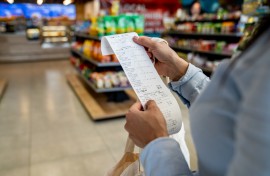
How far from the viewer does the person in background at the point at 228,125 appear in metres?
0.42

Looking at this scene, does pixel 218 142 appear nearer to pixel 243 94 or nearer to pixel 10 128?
pixel 243 94

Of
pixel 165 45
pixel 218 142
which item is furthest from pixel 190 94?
pixel 218 142

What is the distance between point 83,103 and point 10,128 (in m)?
1.18

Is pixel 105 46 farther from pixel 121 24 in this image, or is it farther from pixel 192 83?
pixel 121 24

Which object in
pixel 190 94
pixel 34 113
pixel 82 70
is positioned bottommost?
pixel 34 113

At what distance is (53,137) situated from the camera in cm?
297

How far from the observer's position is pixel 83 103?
4000 millimetres

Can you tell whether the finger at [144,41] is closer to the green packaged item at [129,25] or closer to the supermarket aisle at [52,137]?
the supermarket aisle at [52,137]

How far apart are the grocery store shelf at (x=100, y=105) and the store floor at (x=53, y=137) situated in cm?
10

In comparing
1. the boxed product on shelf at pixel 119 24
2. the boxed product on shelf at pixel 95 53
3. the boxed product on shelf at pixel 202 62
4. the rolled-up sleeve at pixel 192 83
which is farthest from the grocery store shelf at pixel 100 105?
the rolled-up sleeve at pixel 192 83

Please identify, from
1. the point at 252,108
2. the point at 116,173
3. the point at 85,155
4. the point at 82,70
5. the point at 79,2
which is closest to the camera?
the point at 252,108

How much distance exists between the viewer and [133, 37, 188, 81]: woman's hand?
1.13m

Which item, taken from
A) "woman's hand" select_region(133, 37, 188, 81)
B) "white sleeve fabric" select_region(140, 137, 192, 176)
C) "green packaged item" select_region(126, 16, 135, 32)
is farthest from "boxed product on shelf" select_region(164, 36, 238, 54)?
"white sleeve fabric" select_region(140, 137, 192, 176)

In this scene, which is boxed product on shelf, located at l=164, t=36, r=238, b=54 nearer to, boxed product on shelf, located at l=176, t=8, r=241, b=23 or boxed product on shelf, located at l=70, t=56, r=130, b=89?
boxed product on shelf, located at l=176, t=8, r=241, b=23
